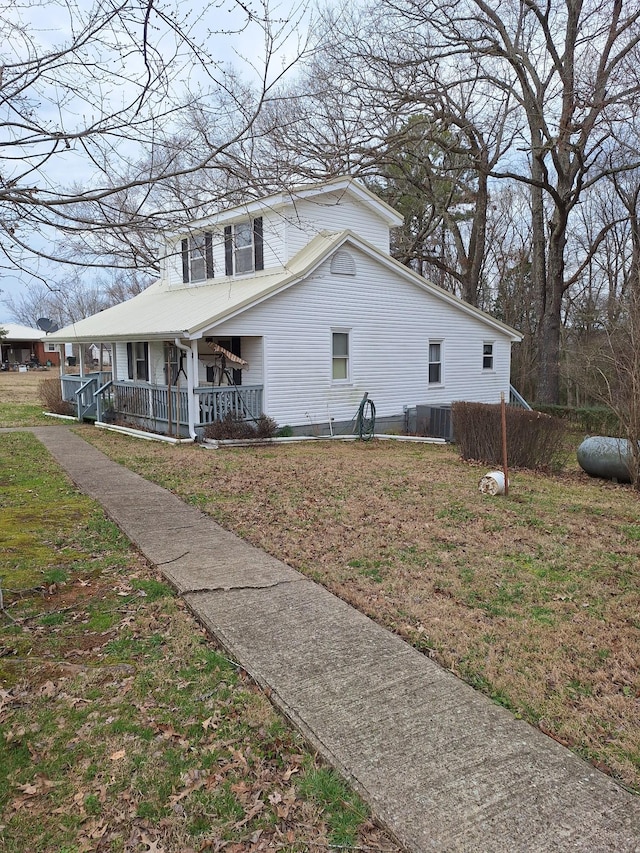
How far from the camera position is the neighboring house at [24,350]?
5218cm

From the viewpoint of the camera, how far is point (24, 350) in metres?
55.5

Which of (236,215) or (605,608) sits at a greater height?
(236,215)

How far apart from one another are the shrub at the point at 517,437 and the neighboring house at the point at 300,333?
537 cm

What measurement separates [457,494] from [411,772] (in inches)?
239

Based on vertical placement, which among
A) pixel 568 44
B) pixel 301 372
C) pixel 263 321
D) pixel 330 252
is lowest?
pixel 301 372

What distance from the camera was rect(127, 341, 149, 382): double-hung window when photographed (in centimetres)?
1909

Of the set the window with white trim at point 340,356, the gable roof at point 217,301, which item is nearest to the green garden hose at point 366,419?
the window with white trim at point 340,356

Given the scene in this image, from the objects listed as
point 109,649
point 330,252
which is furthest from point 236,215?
point 109,649

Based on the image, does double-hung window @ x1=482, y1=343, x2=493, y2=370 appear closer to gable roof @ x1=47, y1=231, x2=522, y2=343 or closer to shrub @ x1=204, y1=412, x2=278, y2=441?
gable roof @ x1=47, y1=231, x2=522, y2=343

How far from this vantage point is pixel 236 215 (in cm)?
1549

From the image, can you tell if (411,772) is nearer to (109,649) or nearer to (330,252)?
(109,649)

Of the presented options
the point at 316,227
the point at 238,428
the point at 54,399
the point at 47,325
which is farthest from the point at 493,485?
the point at 47,325

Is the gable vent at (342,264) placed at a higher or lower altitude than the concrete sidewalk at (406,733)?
higher

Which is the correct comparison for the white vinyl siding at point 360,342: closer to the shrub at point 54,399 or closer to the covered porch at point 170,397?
the covered porch at point 170,397
